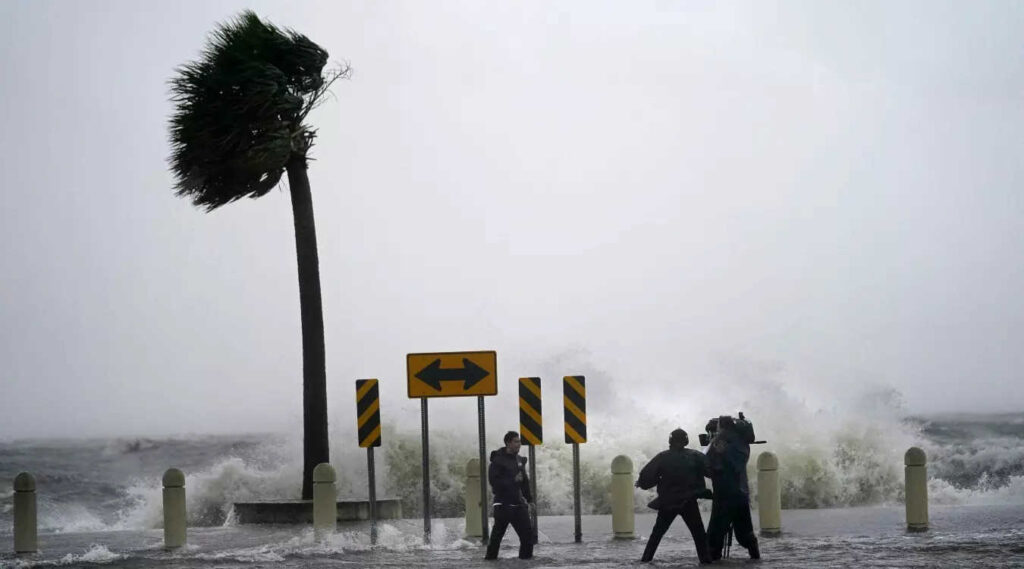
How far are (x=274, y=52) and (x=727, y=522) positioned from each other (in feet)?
48.5

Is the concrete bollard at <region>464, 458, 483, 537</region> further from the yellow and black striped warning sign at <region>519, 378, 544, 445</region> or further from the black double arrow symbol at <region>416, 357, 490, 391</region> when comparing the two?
the black double arrow symbol at <region>416, 357, 490, 391</region>

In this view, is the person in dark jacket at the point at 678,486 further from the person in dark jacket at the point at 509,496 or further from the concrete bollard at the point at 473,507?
the concrete bollard at the point at 473,507

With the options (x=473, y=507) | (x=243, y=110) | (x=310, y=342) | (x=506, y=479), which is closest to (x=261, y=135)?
(x=243, y=110)

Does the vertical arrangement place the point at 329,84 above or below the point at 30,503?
above

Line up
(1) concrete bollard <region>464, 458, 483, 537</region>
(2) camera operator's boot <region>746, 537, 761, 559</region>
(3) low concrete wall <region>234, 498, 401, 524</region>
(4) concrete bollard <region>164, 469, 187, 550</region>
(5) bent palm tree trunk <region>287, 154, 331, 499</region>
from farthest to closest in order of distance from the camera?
1. (5) bent palm tree trunk <region>287, 154, 331, 499</region>
2. (3) low concrete wall <region>234, 498, 401, 524</region>
3. (1) concrete bollard <region>464, 458, 483, 537</region>
4. (4) concrete bollard <region>164, 469, 187, 550</region>
5. (2) camera operator's boot <region>746, 537, 761, 559</region>

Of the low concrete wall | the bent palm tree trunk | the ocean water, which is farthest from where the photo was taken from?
the bent palm tree trunk

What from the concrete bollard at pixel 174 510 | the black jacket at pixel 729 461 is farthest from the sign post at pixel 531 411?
the concrete bollard at pixel 174 510

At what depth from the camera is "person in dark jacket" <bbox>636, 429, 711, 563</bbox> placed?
62.2 ft

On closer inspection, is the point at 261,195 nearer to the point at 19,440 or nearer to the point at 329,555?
the point at 329,555

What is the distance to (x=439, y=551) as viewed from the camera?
21.8 meters

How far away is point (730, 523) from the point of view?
19641 mm

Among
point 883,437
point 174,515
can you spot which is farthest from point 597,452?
point 174,515

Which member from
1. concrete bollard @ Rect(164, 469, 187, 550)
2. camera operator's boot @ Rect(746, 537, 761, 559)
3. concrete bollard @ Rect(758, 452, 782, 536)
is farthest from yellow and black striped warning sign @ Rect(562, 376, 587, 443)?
concrete bollard @ Rect(164, 469, 187, 550)

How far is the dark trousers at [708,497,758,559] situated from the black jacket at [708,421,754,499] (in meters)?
0.10
